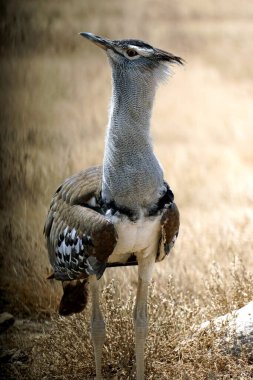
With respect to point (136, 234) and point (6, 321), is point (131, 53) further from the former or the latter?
point (6, 321)

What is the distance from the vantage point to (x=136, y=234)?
250 centimetres

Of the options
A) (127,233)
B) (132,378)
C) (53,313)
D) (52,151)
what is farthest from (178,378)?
(52,151)

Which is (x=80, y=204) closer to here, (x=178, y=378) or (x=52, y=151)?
(x=178, y=378)

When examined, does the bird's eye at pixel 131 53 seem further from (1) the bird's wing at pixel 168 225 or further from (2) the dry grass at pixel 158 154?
(2) the dry grass at pixel 158 154

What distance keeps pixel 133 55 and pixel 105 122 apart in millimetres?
2637

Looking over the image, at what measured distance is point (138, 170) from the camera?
2.51 meters

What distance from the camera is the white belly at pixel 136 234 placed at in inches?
97.8

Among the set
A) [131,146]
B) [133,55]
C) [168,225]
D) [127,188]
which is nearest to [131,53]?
[133,55]

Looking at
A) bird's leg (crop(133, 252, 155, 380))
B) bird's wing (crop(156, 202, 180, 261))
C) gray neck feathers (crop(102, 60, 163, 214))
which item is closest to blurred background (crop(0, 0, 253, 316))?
bird's leg (crop(133, 252, 155, 380))

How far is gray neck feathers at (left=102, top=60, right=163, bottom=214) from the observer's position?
2.49 metres

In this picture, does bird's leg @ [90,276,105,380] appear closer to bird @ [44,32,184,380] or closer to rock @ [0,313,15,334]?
bird @ [44,32,184,380]

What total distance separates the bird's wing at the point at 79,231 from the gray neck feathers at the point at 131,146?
3.5 inches

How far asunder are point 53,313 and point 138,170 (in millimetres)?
1430

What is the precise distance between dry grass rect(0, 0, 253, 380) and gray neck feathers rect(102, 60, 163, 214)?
70 centimetres
